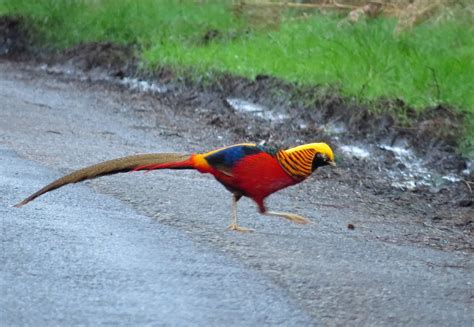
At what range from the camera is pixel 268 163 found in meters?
6.20

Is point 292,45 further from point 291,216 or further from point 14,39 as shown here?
point 291,216

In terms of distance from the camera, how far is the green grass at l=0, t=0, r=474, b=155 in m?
11.4

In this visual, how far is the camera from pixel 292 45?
1424 centimetres

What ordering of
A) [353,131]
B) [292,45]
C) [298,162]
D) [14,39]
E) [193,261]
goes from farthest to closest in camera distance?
[14,39] < [292,45] < [353,131] < [298,162] < [193,261]

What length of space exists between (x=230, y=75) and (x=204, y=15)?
13.4 feet

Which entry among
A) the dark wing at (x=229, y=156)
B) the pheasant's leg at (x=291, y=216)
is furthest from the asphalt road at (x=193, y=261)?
the dark wing at (x=229, y=156)

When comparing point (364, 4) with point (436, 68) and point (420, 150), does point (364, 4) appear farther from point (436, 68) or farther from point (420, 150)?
point (420, 150)

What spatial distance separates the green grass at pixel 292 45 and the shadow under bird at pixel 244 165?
12.3 ft

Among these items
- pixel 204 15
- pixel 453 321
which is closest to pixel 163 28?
pixel 204 15

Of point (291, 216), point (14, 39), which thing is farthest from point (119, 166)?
point (14, 39)

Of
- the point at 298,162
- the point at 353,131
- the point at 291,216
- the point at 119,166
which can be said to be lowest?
the point at 353,131

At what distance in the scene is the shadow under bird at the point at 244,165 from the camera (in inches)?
243

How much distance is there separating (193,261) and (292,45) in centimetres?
852

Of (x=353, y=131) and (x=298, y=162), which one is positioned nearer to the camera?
(x=298, y=162)
